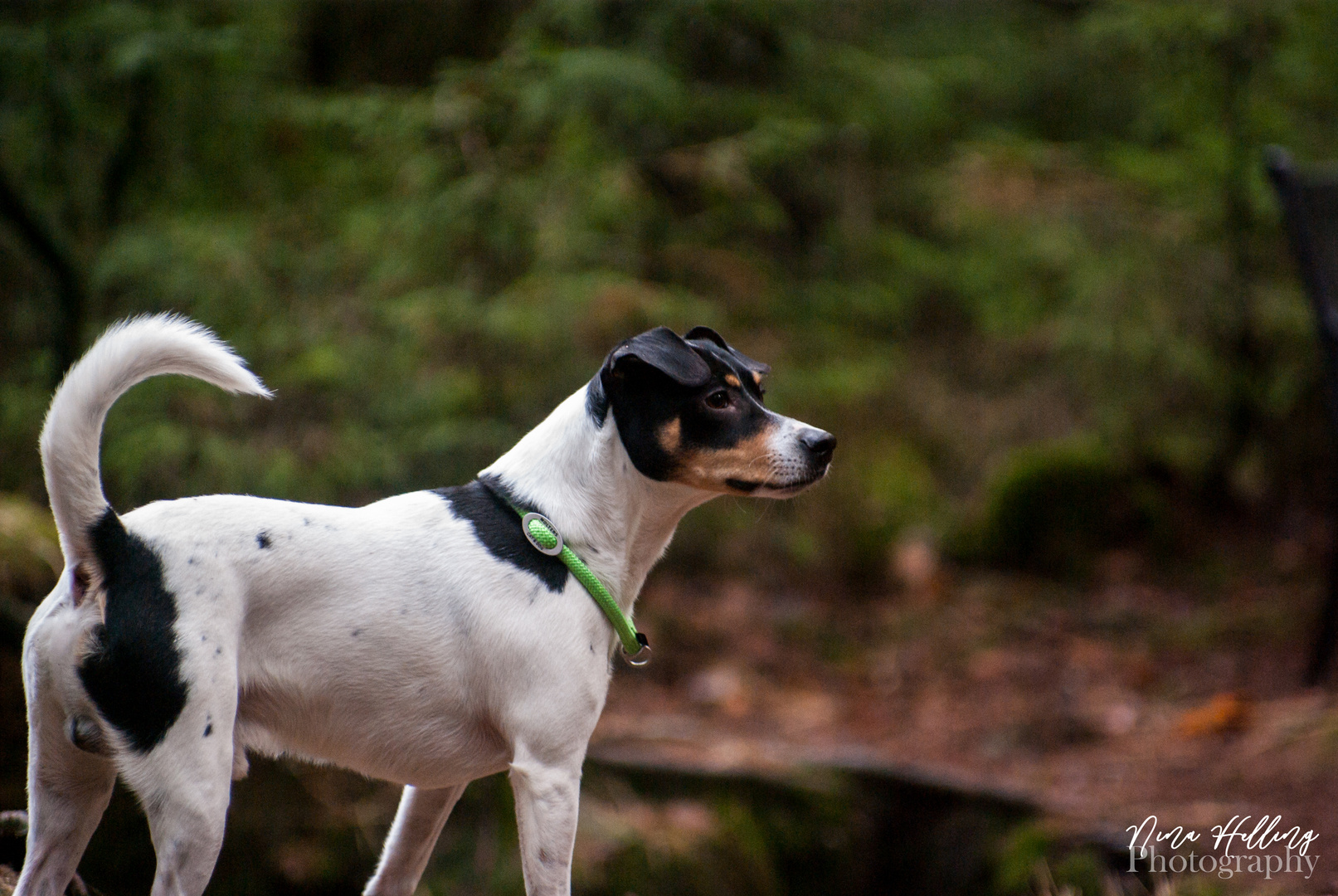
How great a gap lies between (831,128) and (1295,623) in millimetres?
4317

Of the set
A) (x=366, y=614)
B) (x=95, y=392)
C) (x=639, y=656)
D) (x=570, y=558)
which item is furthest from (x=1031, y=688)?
(x=95, y=392)

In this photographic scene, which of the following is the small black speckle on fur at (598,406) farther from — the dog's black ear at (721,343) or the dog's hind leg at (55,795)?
the dog's hind leg at (55,795)

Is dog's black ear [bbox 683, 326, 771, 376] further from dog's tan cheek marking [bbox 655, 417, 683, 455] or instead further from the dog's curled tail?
the dog's curled tail

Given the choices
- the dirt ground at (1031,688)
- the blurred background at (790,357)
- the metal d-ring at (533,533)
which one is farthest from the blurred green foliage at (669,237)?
the metal d-ring at (533,533)

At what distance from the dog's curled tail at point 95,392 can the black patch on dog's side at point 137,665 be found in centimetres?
5

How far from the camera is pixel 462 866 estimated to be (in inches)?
184

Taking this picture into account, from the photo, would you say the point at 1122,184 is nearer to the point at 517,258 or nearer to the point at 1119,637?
the point at 1119,637

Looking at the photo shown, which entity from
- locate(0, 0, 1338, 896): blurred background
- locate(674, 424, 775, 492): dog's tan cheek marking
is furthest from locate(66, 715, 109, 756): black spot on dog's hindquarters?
locate(0, 0, 1338, 896): blurred background

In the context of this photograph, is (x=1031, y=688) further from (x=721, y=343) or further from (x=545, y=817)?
(x=545, y=817)

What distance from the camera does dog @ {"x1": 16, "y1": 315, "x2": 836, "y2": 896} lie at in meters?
2.26

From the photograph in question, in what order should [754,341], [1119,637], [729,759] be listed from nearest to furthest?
[729,759]
[754,341]
[1119,637]

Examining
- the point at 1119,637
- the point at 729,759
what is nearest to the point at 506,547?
the point at 729,759

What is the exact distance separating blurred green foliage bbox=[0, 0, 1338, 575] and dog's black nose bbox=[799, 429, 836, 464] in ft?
10.6

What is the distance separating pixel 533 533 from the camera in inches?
103
